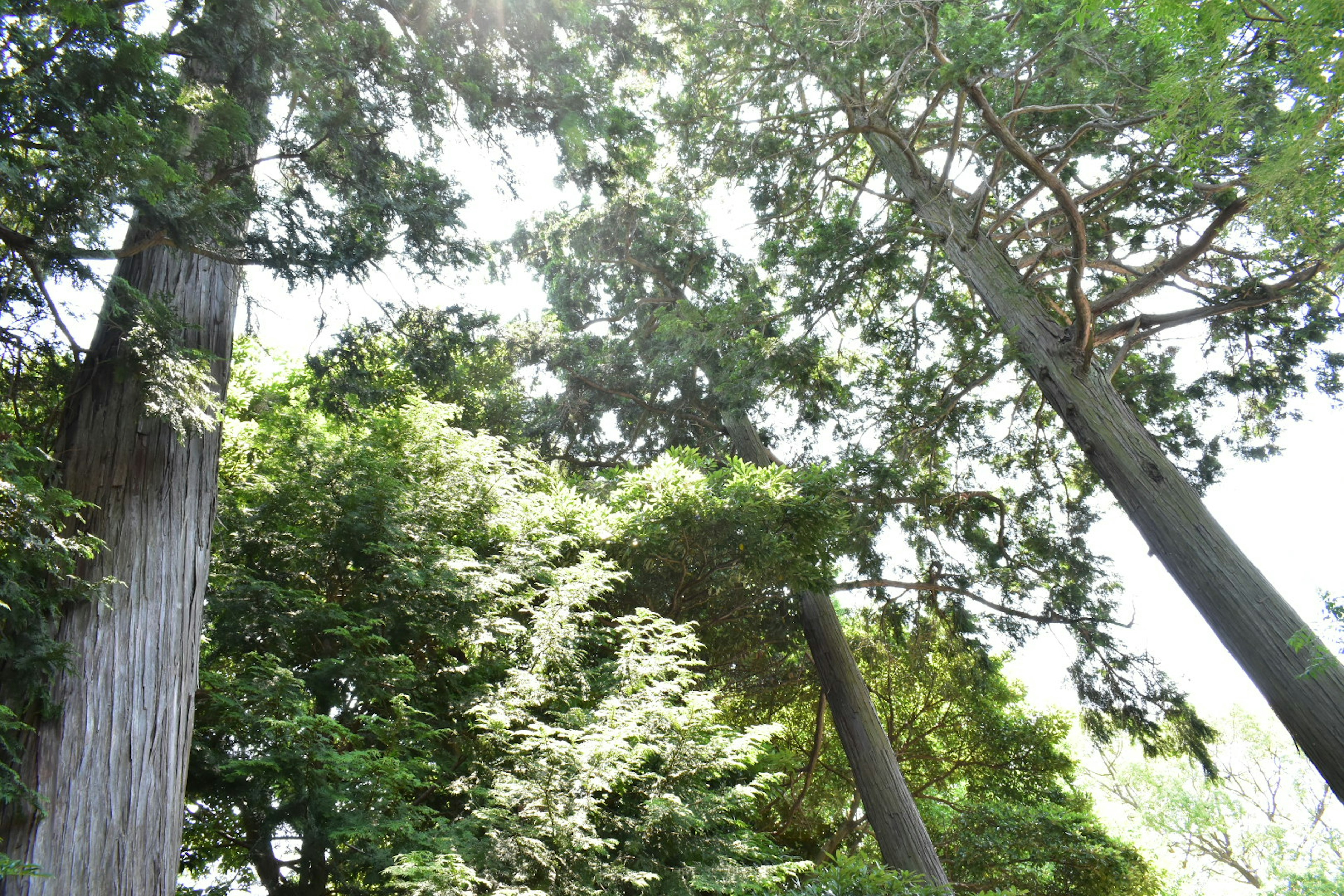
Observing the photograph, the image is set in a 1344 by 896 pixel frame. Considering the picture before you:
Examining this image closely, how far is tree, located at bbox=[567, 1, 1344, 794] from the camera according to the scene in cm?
484

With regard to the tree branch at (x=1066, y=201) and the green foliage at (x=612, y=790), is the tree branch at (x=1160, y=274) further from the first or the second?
the green foliage at (x=612, y=790)

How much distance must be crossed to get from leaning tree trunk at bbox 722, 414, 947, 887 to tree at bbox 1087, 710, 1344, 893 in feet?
49.9

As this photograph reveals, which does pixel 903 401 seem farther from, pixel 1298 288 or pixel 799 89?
pixel 799 89

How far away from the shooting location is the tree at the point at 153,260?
3424 mm

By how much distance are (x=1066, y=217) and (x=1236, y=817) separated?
72.0ft

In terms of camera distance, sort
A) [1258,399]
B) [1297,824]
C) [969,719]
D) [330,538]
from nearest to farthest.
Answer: [330,538] → [1258,399] → [969,719] → [1297,824]

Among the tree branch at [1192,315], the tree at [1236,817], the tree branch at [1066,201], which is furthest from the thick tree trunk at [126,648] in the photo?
the tree at [1236,817]

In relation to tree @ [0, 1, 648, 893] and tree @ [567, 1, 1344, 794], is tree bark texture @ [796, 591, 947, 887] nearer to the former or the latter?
tree @ [567, 1, 1344, 794]

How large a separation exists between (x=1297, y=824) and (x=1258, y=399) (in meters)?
18.8

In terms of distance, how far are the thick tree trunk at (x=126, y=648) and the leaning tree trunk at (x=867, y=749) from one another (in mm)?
5890

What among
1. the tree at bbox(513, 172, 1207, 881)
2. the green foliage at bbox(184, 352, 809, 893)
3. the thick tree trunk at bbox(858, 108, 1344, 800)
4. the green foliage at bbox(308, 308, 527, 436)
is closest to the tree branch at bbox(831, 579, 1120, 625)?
the tree at bbox(513, 172, 1207, 881)

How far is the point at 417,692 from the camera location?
243 inches

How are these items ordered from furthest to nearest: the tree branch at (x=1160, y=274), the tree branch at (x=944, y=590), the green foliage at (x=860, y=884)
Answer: the tree branch at (x=944, y=590)
the tree branch at (x=1160, y=274)
the green foliage at (x=860, y=884)

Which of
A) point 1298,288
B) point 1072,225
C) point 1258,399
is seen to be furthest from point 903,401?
point 1258,399
